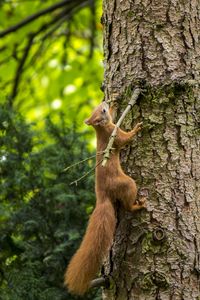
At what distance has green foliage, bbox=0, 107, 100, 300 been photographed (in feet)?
10.3

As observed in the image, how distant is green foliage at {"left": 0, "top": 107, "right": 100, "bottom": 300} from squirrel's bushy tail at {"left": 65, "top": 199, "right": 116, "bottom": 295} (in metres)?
0.65

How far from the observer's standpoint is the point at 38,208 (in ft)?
11.3

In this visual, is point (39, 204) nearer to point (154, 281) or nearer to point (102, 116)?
point (102, 116)

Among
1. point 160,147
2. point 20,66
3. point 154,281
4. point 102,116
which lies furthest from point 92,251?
point 20,66

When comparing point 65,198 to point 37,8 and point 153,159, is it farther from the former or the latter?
point 37,8

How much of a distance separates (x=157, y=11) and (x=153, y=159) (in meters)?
0.67

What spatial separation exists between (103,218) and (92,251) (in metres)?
0.14

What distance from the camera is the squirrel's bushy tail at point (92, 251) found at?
237 centimetres

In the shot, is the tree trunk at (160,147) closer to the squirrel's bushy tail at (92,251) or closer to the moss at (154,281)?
the moss at (154,281)

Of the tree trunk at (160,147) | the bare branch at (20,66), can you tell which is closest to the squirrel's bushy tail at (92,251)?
the tree trunk at (160,147)

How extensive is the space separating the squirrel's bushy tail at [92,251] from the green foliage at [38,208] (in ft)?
2.15

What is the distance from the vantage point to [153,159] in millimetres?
2490

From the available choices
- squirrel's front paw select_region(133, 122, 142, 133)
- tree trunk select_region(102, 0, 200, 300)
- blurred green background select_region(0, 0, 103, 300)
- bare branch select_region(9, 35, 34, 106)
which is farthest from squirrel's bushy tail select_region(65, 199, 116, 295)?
bare branch select_region(9, 35, 34, 106)

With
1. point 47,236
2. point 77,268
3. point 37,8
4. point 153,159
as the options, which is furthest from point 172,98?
point 37,8
